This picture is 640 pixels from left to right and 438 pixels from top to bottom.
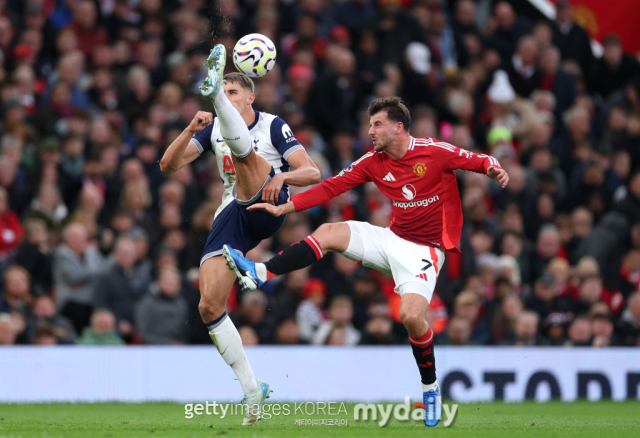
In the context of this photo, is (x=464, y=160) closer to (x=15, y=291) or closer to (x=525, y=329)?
(x=525, y=329)

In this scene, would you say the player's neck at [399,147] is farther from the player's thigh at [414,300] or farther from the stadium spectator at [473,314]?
the stadium spectator at [473,314]

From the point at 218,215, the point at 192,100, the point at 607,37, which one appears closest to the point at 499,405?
the point at 218,215

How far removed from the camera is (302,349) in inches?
496

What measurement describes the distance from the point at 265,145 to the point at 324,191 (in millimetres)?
657

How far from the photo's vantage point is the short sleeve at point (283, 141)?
346 inches

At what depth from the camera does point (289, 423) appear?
8.88 metres

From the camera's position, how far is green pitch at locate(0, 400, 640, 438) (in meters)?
7.77

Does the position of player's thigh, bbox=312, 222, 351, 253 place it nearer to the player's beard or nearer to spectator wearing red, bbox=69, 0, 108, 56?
the player's beard

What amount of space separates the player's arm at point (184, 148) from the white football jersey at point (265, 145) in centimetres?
10

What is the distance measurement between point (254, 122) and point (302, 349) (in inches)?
173

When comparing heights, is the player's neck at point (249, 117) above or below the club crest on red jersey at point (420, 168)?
above

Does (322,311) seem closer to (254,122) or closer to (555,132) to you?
(254,122)

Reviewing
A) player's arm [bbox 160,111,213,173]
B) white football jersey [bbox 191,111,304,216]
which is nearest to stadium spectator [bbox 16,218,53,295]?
player's arm [bbox 160,111,213,173]

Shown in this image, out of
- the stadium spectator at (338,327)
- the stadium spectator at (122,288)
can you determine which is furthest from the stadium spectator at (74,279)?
the stadium spectator at (338,327)
